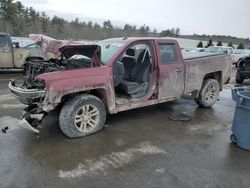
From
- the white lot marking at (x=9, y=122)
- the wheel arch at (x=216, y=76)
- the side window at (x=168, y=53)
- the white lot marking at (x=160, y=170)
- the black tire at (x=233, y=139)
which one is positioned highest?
the side window at (x=168, y=53)

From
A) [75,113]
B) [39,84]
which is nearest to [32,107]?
[39,84]

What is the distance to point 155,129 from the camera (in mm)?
5699

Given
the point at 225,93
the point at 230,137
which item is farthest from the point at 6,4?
the point at 230,137

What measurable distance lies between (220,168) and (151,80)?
2.51 m

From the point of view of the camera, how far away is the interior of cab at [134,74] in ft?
19.4

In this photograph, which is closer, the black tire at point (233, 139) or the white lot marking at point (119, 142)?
the white lot marking at point (119, 142)

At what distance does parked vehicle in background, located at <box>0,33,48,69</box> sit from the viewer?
12.0 m

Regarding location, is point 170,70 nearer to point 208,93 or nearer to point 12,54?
point 208,93

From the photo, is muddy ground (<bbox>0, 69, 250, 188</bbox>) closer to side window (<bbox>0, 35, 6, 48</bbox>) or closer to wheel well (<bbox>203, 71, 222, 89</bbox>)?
wheel well (<bbox>203, 71, 222, 89</bbox>)

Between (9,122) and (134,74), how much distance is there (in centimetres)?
296

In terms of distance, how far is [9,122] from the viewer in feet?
19.0

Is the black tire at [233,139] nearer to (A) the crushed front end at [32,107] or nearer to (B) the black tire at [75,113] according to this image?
(B) the black tire at [75,113]

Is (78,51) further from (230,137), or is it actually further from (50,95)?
(230,137)

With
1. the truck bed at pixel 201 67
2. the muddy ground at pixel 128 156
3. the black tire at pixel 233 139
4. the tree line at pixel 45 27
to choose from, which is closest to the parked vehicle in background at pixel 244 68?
the truck bed at pixel 201 67
